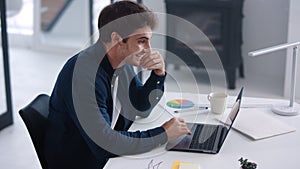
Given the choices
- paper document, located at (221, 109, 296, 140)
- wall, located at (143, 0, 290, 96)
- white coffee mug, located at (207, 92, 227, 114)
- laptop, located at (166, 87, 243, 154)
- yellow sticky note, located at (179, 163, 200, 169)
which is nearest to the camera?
yellow sticky note, located at (179, 163, 200, 169)

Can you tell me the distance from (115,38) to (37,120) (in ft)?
1.36

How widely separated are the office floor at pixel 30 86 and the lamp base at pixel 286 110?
154cm

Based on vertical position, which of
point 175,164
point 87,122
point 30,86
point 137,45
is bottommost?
point 30,86

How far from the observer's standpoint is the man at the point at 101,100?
1.78 metres

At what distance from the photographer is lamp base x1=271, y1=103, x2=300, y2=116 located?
7.11ft

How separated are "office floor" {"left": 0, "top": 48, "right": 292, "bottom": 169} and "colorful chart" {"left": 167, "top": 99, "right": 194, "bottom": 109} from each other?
3.98ft

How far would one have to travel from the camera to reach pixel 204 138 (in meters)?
1.92

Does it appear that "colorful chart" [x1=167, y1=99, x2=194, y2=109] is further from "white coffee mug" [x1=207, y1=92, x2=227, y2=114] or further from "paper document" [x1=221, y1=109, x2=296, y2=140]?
"paper document" [x1=221, y1=109, x2=296, y2=140]

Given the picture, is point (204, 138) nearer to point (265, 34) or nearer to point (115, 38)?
point (115, 38)

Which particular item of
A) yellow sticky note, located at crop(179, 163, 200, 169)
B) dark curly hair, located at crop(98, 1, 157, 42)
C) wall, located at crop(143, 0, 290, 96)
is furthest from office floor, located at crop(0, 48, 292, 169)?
yellow sticky note, located at crop(179, 163, 200, 169)

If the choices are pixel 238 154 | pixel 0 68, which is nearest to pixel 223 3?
pixel 0 68

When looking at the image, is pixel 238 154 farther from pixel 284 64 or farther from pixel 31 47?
pixel 31 47

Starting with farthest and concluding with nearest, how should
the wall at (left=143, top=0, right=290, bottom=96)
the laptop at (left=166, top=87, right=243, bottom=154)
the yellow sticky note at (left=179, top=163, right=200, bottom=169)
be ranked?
1. the wall at (left=143, top=0, right=290, bottom=96)
2. the laptop at (left=166, top=87, right=243, bottom=154)
3. the yellow sticky note at (left=179, top=163, right=200, bottom=169)

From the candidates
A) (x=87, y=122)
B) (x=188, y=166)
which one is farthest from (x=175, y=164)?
(x=87, y=122)
